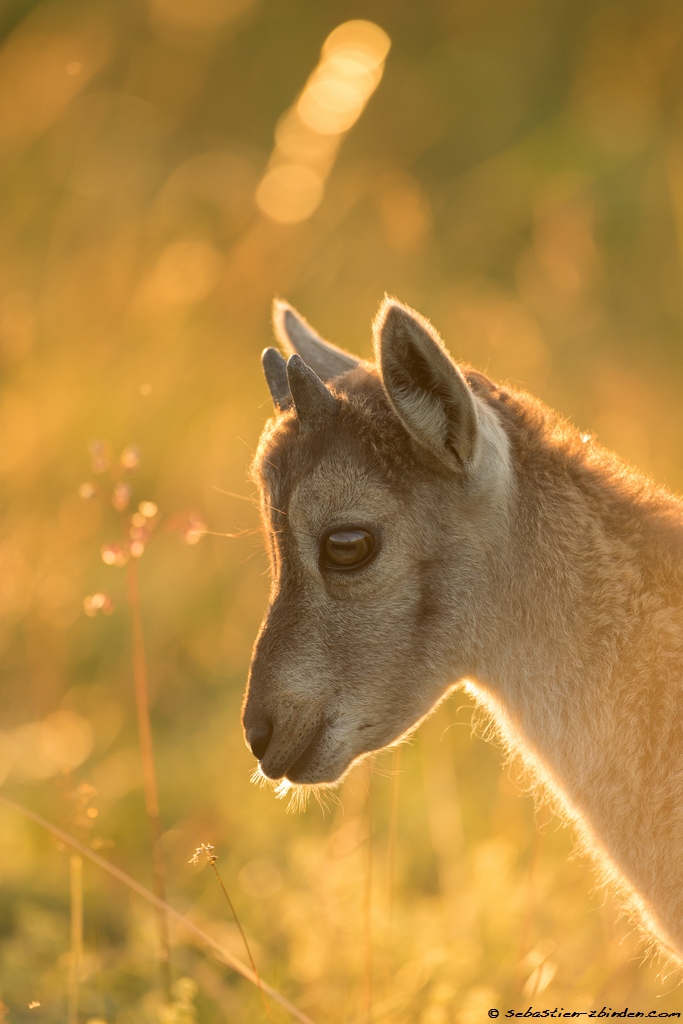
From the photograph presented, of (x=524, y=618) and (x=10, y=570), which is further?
(x=10, y=570)

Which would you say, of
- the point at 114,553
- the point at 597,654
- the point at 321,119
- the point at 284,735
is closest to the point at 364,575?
the point at 284,735

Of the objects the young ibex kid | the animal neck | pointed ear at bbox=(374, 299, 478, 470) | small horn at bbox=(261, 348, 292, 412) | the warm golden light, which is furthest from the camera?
the warm golden light

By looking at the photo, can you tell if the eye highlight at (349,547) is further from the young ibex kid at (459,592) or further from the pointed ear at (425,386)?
the pointed ear at (425,386)

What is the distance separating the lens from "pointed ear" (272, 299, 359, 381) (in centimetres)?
502

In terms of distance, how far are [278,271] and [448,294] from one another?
240 cm

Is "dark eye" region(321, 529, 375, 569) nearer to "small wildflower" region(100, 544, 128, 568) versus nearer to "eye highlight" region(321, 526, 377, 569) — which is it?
"eye highlight" region(321, 526, 377, 569)

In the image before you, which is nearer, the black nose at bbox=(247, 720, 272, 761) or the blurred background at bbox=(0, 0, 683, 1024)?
the black nose at bbox=(247, 720, 272, 761)

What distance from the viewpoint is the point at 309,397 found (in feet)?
13.5

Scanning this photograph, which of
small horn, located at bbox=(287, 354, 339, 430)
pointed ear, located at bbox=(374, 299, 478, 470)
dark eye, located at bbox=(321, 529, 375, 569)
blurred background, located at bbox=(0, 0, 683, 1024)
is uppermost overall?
pointed ear, located at bbox=(374, 299, 478, 470)

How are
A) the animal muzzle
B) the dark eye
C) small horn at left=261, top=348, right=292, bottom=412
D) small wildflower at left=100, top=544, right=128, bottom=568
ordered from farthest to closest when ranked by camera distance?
1. small horn at left=261, top=348, right=292, bottom=412
2. small wildflower at left=100, top=544, right=128, bottom=568
3. the animal muzzle
4. the dark eye

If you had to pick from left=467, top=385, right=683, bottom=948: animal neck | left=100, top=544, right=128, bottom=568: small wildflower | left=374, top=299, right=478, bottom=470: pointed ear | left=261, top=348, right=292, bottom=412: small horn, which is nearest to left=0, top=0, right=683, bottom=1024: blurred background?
left=100, top=544, right=128, bottom=568: small wildflower

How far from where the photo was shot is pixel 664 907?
12.4ft

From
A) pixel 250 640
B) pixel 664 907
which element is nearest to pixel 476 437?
pixel 664 907

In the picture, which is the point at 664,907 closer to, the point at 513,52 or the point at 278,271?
the point at 278,271
